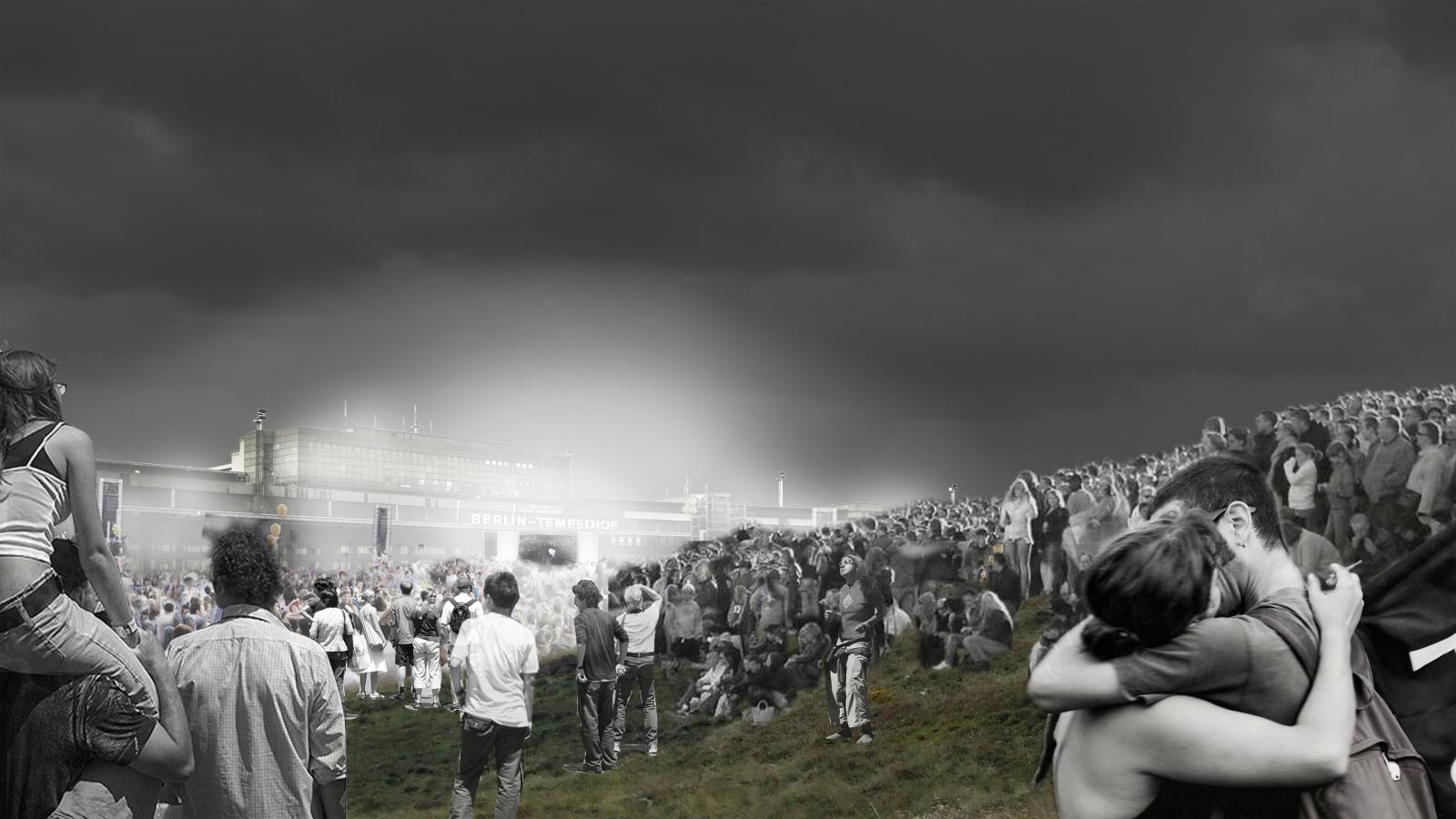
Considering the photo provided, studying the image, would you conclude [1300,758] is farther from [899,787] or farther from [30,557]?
[899,787]

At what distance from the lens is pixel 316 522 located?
18.0m

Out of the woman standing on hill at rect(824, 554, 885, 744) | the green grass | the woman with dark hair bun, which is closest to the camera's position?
the woman with dark hair bun

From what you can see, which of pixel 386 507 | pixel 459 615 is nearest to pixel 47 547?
pixel 459 615

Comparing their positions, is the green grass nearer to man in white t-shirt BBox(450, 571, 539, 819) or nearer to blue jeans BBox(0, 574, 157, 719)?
man in white t-shirt BBox(450, 571, 539, 819)

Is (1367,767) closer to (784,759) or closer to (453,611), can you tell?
(784,759)

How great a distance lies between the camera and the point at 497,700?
757cm

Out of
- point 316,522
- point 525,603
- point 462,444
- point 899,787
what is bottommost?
point 899,787

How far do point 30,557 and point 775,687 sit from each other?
10.7 metres

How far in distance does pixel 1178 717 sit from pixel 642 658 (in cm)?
1325

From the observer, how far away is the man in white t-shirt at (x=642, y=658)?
1394 cm

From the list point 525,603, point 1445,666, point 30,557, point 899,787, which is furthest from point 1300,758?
point 525,603

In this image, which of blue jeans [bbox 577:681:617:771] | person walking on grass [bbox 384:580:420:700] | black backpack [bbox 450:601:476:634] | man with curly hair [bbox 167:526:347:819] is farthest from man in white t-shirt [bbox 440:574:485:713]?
man with curly hair [bbox 167:526:347:819]

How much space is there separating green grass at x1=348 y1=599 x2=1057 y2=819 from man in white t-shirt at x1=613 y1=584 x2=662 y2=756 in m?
0.15

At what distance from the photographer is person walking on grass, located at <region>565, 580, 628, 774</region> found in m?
13.6
